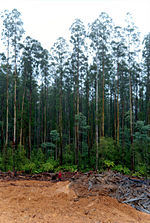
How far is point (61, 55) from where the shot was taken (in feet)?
47.1

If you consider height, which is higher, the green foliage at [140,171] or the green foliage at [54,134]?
the green foliage at [54,134]

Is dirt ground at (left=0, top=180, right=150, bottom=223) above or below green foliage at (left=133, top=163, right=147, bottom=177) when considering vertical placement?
above

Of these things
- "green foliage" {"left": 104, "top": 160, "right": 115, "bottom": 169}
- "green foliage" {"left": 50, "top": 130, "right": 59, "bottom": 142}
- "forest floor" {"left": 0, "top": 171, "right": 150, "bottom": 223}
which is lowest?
"green foliage" {"left": 104, "top": 160, "right": 115, "bottom": 169}

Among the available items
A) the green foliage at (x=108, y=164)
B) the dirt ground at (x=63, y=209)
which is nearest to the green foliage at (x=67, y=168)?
the green foliage at (x=108, y=164)

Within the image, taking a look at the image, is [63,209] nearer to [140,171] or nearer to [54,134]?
[140,171]

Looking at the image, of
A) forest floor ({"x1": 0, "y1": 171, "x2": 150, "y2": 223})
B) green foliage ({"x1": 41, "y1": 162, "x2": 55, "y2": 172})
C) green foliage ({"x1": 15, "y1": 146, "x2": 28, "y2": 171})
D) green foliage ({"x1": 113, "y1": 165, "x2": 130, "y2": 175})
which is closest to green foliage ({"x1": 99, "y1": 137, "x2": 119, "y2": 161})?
green foliage ({"x1": 113, "y1": 165, "x2": 130, "y2": 175})

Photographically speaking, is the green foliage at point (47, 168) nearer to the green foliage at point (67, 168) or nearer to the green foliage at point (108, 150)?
the green foliage at point (67, 168)

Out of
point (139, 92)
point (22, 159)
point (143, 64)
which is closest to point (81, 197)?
point (22, 159)

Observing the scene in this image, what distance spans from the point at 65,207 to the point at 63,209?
0.55 feet

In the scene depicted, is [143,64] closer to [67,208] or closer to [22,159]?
[22,159]

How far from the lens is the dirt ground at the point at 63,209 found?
4.29 meters

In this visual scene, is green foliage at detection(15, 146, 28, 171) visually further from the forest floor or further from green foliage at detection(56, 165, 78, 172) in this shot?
the forest floor

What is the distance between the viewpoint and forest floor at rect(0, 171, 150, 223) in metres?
4.30

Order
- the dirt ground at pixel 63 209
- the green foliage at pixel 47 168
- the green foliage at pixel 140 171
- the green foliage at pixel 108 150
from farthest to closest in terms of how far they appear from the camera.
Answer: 1. the green foliage at pixel 47 168
2. the green foliage at pixel 108 150
3. the green foliage at pixel 140 171
4. the dirt ground at pixel 63 209
